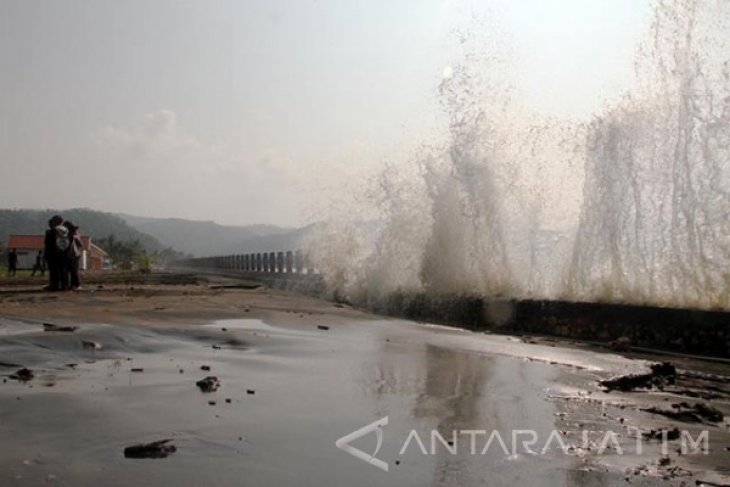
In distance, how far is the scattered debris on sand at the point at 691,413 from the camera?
17.1ft

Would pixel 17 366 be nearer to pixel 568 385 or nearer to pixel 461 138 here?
pixel 568 385

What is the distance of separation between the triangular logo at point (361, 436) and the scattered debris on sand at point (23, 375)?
279 centimetres

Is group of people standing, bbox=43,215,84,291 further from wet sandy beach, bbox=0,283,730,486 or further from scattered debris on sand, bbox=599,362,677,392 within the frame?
scattered debris on sand, bbox=599,362,677,392

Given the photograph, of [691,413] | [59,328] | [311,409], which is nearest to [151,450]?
[311,409]

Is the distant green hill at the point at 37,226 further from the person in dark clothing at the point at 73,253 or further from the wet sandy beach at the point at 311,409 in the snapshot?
the wet sandy beach at the point at 311,409

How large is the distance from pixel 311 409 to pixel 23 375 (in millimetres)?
2396

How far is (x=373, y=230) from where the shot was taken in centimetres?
2245

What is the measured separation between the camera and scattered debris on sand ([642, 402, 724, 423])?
205 inches

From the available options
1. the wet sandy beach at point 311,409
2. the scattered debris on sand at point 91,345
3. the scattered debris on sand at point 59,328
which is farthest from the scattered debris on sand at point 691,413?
the scattered debris on sand at point 59,328

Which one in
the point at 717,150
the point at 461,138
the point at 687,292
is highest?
the point at 461,138

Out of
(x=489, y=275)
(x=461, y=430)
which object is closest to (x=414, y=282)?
(x=489, y=275)

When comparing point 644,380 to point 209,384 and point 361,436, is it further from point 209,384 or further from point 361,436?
point 209,384

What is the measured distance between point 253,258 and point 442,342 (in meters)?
33.2

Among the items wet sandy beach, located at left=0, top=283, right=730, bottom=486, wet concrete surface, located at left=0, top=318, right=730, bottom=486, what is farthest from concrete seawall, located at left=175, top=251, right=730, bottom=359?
wet concrete surface, located at left=0, top=318, right=730, bottom=486
